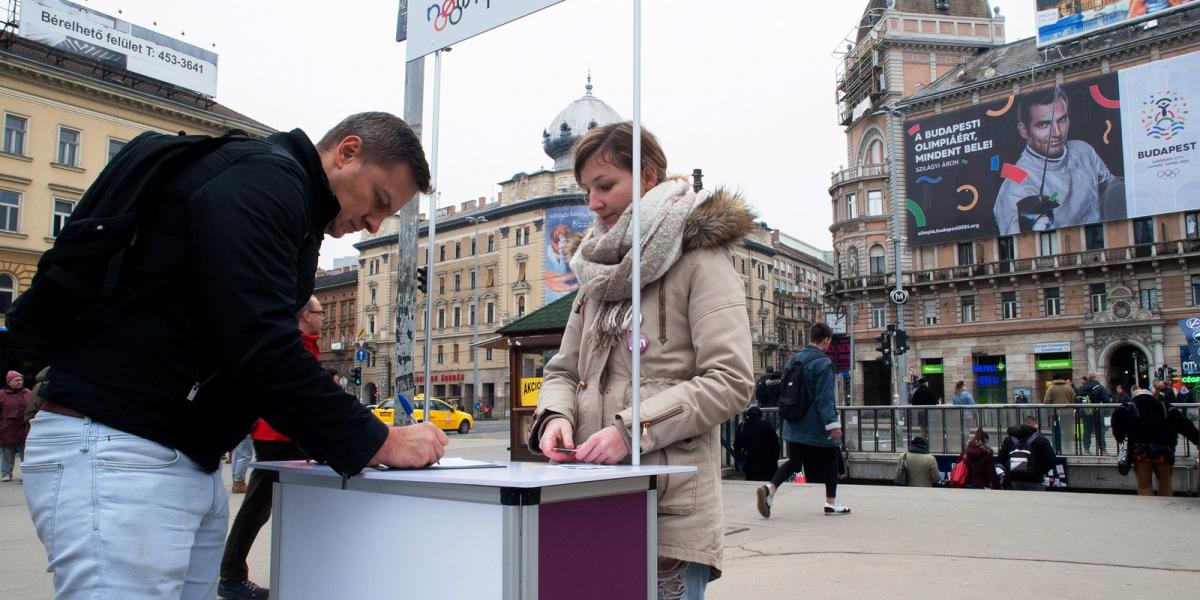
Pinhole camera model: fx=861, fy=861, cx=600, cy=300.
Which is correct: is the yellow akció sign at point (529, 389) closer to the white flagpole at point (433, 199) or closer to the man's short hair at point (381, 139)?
the white flagpole at point (433, 199)

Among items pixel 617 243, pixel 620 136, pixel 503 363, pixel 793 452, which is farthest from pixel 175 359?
pixel 503 363

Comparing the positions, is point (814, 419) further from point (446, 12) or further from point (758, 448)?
point (446, 12)

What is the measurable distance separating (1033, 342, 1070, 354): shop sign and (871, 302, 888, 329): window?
952cm

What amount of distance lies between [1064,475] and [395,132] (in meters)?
16.3

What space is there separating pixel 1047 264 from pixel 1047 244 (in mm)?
1327

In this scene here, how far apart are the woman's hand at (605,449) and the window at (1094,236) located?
161ft

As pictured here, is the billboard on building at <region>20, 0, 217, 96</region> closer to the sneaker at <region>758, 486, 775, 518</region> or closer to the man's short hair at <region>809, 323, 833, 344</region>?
the man's short hair at <region>809, 323, 833, 344</region>

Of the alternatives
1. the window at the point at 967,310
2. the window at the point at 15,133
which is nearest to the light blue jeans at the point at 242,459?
the window at the point at 15,133

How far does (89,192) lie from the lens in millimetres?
1759

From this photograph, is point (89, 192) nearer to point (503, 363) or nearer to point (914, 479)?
point (914, 479)

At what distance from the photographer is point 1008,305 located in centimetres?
4762

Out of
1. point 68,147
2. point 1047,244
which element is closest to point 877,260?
point 1047,244

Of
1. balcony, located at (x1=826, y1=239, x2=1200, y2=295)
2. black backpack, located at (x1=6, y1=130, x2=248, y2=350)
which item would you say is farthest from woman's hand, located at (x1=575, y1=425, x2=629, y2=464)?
balcony, located at (x1=826, y1=239, x2=1200, y2=295)

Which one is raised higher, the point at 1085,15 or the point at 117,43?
the point at 1085,15
